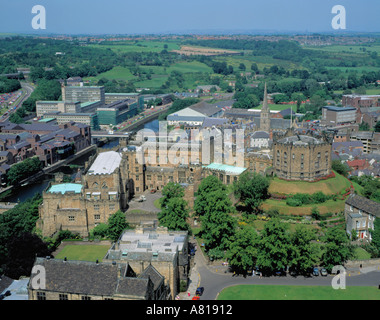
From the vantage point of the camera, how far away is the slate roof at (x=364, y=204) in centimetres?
5517

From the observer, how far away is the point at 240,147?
3142 inches

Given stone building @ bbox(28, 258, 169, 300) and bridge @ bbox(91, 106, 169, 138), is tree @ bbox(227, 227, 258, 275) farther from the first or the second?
bridge @ bbox(91, 106, 169, 138)

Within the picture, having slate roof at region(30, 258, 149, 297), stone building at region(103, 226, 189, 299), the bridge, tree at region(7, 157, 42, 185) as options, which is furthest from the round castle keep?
the bridge

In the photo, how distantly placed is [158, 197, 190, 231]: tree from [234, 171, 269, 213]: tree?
37.0 feet

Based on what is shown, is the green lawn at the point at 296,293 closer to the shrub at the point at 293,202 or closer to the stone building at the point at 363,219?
the stone building at the point at 363,219

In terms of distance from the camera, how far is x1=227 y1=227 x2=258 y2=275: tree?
45.1 m

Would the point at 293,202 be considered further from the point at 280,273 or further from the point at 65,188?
the point at 65,188

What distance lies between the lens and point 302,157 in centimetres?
6519

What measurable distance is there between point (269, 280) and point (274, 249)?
296 cm

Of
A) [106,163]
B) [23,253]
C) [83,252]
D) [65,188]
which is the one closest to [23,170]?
[106,163]

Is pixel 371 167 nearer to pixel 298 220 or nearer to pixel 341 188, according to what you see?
pixel 341 188
